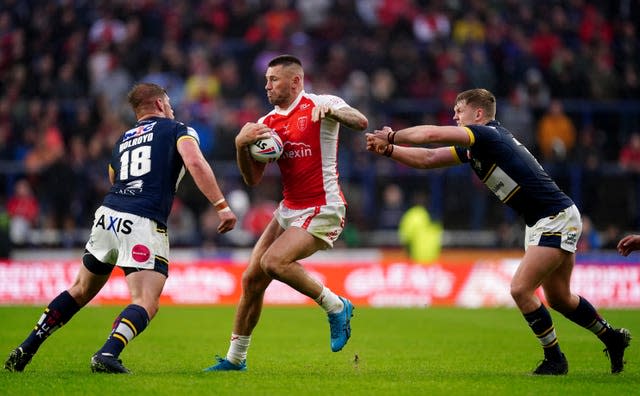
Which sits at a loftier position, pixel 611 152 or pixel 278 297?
pixel 611 152

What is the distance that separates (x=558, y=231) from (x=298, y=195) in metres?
2.33

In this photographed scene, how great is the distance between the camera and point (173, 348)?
40.0ft

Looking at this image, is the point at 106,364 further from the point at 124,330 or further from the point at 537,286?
the point at 537,286

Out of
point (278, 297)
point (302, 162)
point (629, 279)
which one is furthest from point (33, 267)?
point (302, 162)

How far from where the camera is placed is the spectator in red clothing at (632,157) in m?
23.2

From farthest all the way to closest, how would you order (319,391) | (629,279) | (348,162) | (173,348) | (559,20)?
1. (559,20)
2. (348,162)
3. (629,279)
4. (173,348)
5. (319,391)

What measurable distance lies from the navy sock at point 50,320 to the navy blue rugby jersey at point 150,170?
36.9 inches

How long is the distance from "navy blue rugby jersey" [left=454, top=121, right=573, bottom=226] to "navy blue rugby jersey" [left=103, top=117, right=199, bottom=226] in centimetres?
257

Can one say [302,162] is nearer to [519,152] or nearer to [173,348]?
[519,152]

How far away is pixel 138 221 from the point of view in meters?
8.66

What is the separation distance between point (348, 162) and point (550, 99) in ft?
17.5

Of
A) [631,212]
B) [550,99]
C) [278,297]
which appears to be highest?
[550,99]

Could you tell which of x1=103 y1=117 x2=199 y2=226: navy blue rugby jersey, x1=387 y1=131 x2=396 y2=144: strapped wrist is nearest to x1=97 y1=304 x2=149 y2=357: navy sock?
x1=103 y1=117 x2=199 y2=226: navy blue rugby jersey

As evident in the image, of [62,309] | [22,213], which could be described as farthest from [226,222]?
[22,213]
